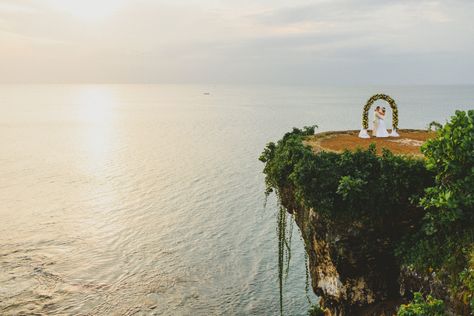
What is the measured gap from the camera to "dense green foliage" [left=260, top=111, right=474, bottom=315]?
1356 centimetres

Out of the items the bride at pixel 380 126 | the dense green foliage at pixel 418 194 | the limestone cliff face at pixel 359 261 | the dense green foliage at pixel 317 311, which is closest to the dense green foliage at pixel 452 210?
the dense green foliage at pixel 418 194

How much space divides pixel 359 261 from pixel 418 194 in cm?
363

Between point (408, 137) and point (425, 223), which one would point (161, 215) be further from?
point (425, 223)

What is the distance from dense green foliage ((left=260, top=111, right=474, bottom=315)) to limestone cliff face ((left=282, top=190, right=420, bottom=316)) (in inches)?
15.4

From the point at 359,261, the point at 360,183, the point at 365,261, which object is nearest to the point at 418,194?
the point at 360,183

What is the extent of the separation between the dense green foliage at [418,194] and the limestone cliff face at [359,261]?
15.4 inches

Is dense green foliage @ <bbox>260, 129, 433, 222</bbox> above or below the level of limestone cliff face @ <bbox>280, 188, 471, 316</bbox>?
above

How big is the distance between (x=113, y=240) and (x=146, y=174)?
71.7 feet

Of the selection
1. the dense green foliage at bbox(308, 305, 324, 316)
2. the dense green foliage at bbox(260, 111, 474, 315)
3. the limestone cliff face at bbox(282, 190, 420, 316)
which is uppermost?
the dense green foliage at bbox(260, 111, 474, 315)

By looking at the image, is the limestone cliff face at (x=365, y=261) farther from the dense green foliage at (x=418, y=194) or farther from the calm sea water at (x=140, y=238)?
the calm sea water at (x=140, y=238)

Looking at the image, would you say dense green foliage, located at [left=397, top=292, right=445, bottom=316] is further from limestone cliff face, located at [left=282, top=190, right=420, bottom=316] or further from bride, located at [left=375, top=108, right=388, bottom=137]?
bride, located at [left=375, top=108, right=388, bottom=137]

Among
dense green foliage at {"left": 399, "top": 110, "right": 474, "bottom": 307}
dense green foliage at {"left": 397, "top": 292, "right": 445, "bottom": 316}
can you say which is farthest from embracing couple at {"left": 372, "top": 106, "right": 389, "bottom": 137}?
dense green foliage at {"left": 397, "top": 292, "right": 445, "bottom": 316}

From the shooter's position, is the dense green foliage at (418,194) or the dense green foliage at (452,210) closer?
the dense green foliage at (452,210)

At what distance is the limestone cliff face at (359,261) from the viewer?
52.7ft
